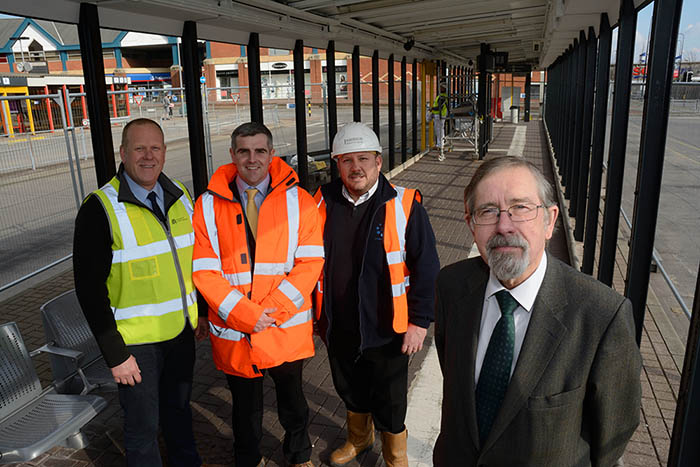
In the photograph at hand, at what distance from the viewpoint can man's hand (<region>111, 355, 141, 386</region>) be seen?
251cm

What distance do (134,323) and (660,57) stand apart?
3.61 m

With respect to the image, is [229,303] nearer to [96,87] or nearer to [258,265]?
[258,265]

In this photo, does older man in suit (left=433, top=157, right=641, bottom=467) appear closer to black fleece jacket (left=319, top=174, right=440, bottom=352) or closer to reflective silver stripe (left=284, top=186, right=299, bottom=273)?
black fleece jacket (left=319, top=174, right=440, bottom=352)

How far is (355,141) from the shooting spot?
106 inches

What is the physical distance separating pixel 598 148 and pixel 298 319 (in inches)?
185

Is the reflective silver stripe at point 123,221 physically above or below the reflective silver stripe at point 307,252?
above

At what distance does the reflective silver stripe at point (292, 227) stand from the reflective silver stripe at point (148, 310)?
0.57m

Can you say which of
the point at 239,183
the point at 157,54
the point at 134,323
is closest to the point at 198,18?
the point at 239,183

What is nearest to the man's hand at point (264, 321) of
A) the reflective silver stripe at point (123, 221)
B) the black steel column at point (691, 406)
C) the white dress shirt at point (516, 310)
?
the reflective silver stripe at point (123, 221)

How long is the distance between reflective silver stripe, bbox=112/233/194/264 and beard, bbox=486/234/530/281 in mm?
1679

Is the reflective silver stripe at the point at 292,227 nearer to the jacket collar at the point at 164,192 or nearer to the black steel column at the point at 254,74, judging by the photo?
the jacket collar at the point at 164,192

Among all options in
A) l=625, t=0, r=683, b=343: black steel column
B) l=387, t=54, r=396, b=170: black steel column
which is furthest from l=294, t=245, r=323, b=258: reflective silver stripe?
l=387, t=54, r=396, b=170: black steel column

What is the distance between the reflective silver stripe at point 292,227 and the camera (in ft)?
8.91

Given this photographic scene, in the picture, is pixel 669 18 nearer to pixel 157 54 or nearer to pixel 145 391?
pixel 145 391
